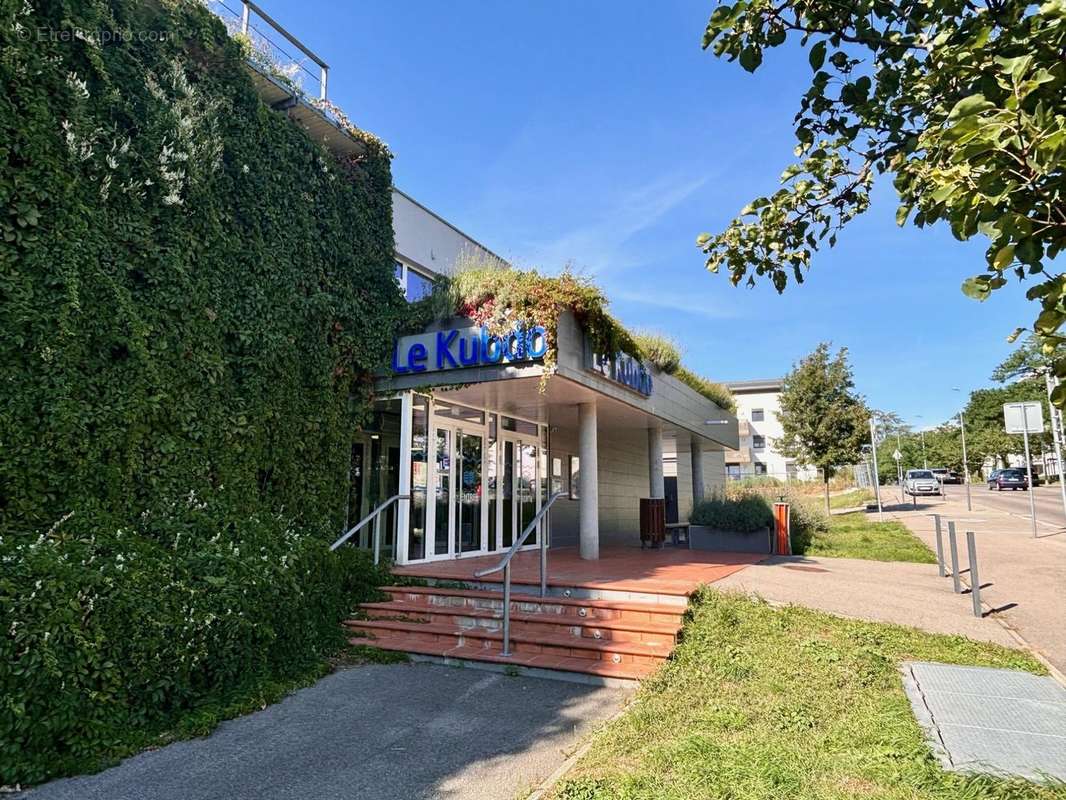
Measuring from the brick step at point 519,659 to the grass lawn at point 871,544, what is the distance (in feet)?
26.8

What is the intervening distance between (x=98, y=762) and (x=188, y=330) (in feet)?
13.7

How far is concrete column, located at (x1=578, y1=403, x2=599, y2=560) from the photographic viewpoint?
1070 centimetres

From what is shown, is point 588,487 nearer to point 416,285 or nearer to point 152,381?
point 416,285

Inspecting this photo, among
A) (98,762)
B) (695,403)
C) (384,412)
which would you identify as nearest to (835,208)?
(98,762)

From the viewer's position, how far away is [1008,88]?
1.81 meters

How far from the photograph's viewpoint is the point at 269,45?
9.05 meters

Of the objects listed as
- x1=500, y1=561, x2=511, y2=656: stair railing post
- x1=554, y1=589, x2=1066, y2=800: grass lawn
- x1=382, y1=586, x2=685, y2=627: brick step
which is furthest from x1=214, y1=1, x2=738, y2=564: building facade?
x1=554, y1=589, x2=1066, y2=800: grass lawn

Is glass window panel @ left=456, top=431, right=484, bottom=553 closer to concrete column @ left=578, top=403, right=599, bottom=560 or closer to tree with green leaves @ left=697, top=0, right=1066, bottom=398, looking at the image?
concrete column @ left=578, top=403, right=599, bottom=560

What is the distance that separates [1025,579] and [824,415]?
15.2 meters

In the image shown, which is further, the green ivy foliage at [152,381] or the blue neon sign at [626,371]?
the blue neon sign at [626,371]

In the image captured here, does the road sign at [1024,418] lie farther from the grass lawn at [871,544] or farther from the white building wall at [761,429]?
the white building wall at [761,429]

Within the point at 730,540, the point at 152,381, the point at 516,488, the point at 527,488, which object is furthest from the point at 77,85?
the point at 730,540

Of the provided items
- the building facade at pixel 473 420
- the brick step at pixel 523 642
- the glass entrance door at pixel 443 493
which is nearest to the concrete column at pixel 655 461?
the building facade at pixel 473 420

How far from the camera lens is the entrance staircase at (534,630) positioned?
5.90 meters
